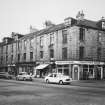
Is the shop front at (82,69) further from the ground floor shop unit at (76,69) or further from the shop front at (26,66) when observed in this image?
the shop front at (26,66)

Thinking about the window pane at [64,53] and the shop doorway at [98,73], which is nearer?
the window pane at [64,53]

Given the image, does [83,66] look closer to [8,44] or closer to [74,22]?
[74,22]

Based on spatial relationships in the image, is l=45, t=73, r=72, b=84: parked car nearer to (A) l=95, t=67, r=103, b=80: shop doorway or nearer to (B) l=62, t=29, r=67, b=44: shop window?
(B) l=62, t=29, r=67, b=44: shop window

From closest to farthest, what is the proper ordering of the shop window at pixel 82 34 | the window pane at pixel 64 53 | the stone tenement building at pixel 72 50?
the stone tenement building at pixel 72 50
the shop window at pixel 82 34
the window pane at pixel 64 53

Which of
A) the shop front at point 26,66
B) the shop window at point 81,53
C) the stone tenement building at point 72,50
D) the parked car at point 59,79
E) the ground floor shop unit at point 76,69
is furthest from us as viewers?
the shop front at point 26,66

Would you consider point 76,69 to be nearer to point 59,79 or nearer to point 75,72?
point 75,72

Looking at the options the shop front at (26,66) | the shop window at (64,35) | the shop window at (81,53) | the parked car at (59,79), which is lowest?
the parked car at (59,79)

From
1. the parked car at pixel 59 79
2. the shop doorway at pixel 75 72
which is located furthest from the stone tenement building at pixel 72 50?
the parked car at pixel 59 79

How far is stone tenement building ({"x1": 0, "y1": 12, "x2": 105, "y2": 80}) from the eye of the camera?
29734 millimetres

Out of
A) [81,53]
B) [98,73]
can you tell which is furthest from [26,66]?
[98,73]

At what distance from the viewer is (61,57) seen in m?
31.6

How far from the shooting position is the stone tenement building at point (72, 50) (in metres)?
29.7

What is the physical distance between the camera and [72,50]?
1172 inches

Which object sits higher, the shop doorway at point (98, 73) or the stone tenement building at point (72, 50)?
the stone tenement building at point (72, 50)
